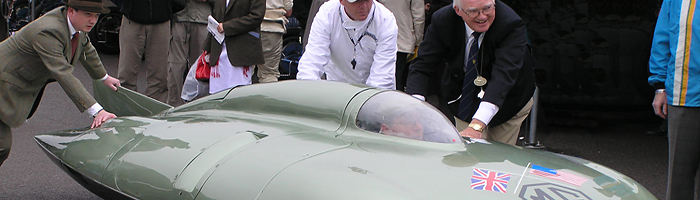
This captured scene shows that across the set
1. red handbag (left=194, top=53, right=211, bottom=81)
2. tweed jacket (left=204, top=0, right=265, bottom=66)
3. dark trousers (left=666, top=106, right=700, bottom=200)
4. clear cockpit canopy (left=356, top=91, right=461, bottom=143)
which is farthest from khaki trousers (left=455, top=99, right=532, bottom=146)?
red handbag (left=194, top=53, right=211, bottom=81)

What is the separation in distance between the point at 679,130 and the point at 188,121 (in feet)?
7.81

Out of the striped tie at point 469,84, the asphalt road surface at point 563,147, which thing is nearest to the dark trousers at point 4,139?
the asphalt road surface at point 563,147

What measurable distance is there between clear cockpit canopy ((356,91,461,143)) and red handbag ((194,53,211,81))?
2.86 m

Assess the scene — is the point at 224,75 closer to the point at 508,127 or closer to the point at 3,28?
the point at 508,127

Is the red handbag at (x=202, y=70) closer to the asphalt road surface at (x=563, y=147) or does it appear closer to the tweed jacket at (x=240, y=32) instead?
the tweed jacket at (x=240, y=32)

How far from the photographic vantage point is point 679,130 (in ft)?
9.53

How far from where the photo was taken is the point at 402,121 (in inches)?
89.3

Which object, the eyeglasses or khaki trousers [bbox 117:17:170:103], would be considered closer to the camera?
the eyeglasses

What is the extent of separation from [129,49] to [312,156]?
150 inches

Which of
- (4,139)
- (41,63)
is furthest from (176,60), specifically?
(4,139)

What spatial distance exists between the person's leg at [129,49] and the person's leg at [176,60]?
1.27 feet

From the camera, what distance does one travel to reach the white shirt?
3381 millimetres

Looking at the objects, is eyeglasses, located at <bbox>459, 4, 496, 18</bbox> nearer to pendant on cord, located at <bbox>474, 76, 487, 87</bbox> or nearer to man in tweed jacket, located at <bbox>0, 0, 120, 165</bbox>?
pendant on cord, located at <bbox>474, 76, 487, 87</bbox>

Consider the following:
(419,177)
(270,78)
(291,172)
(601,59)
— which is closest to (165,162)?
(291,172)
